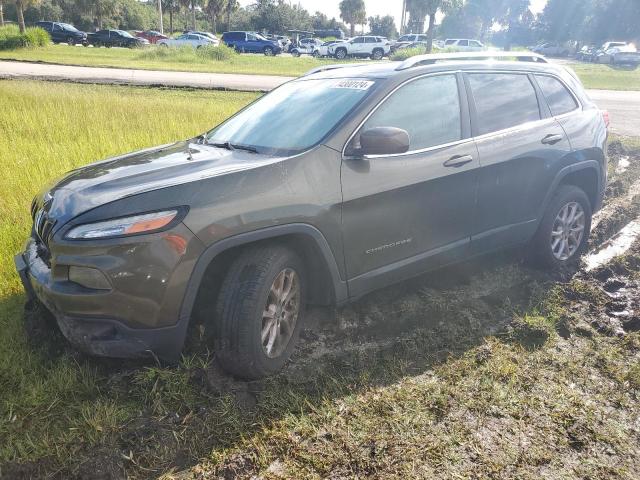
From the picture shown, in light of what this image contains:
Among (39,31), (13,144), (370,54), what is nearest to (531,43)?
(370,54)

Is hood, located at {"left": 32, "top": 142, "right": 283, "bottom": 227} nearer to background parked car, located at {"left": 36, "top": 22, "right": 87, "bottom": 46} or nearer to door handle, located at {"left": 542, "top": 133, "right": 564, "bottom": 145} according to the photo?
door handle, located at {"left": 542, "top": 133, "right": 564, "bottom": 145}

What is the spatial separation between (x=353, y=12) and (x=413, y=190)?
89877 millimetres

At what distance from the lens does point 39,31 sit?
33.1 m

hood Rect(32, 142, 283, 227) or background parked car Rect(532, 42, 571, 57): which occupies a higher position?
hood Rect(32, 142, 283, 227)

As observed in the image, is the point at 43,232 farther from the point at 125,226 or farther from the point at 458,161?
the point at 458,161

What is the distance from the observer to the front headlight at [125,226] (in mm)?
2500

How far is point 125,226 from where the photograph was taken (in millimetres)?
2512

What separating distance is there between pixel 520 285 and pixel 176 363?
2.84 meters

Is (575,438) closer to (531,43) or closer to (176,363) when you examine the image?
(176,363)

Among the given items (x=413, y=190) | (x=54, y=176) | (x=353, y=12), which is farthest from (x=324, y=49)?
(x=353, y=12)

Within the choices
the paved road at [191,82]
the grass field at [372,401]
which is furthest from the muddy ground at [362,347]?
the paved road at [191,82]

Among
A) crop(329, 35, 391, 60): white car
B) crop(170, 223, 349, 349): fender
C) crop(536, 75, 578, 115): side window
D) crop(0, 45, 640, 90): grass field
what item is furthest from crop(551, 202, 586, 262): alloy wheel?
crop(329, 35, 391, 60): white car

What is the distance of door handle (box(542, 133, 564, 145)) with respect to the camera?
167 inches

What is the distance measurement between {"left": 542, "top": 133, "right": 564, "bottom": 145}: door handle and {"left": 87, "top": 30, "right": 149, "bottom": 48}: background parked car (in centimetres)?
4373
